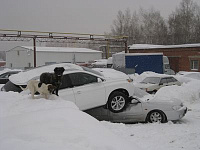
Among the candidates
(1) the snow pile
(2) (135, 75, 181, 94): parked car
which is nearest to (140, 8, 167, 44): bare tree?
(2) (135, 75, 181, 94): parked car

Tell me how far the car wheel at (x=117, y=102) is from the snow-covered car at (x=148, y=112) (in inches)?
5.9

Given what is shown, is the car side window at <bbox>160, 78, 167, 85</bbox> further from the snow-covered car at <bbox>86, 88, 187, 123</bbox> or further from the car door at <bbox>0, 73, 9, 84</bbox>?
the car door at <bbox>0, 73, 9, 84</bbox>

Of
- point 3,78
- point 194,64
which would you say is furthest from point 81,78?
point 194,64

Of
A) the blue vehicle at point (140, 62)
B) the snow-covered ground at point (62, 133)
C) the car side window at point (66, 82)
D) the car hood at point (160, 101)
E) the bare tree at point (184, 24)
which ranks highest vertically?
the bare tree at point (184, 24)

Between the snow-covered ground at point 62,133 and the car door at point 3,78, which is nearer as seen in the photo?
the snow-covered ground at point 62,133

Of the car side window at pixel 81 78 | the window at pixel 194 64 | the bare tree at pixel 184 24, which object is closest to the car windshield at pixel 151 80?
the car side window at pixel 81 78

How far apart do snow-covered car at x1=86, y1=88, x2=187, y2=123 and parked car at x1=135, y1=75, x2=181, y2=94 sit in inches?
238

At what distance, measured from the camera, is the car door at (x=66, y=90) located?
6.87 m

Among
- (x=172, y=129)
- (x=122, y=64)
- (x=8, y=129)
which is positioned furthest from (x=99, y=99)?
(x=122, y=64)

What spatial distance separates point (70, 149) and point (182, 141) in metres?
4.10

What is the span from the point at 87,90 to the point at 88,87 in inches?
4.6

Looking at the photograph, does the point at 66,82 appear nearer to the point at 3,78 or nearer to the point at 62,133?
the point at 62,133

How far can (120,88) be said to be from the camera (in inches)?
305

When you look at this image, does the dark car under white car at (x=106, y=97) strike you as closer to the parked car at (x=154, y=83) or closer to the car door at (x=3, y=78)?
the parked car at (x=154, y=83)
